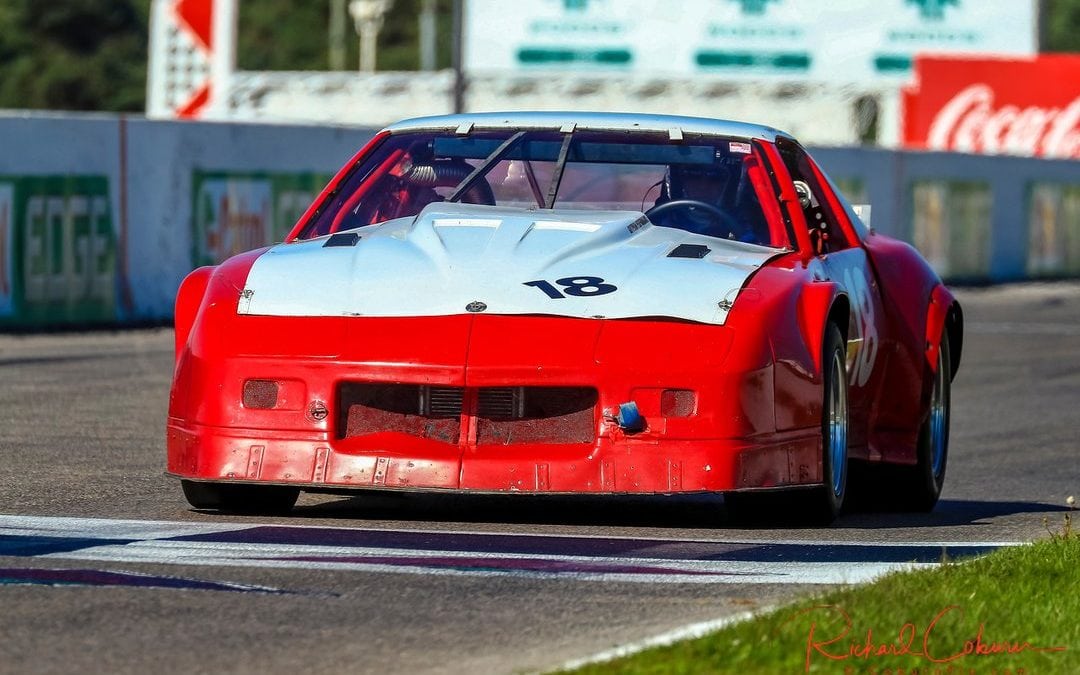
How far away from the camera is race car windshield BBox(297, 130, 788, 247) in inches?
339

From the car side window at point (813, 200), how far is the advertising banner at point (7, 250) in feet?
36.2

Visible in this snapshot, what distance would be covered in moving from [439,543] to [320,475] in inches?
20.3

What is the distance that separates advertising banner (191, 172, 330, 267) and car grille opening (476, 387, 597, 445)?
14.1 m

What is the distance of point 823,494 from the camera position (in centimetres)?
793

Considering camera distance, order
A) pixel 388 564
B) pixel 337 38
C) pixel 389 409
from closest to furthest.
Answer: pixel 388 564 < pixel 389 409 < pixel 337 38

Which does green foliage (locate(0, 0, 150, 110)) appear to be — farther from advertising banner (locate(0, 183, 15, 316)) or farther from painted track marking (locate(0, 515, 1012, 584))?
painted track marking (locate(0, 515, 1012, 584))

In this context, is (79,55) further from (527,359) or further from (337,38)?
(527,359)

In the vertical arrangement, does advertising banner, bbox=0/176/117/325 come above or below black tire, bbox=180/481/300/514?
below

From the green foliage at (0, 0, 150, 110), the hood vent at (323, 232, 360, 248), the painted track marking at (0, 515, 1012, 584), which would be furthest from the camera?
the green foliage at (0, 0, 150, 110)

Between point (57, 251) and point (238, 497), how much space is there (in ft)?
39.5

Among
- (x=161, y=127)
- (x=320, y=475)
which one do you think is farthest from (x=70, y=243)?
(x=320, y=475)

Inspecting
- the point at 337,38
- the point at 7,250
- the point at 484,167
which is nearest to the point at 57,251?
the point at 7,250

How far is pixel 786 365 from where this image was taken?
7.61 metres

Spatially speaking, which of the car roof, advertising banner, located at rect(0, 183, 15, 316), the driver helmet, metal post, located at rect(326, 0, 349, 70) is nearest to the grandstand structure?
advertising banner, located at rect(0, 183, 15, 316)
